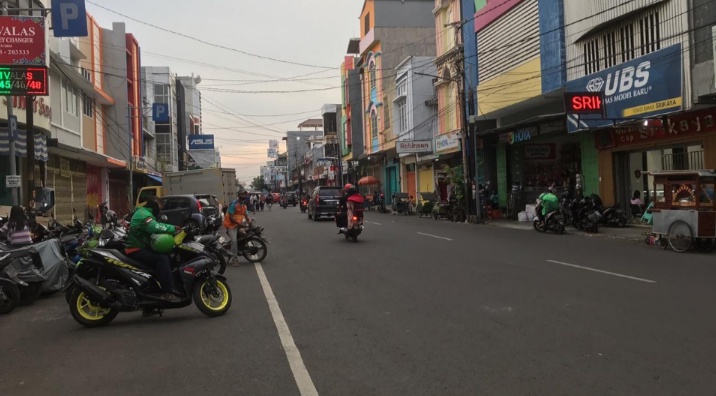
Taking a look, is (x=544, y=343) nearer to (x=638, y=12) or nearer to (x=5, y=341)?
(x=5, y=341)

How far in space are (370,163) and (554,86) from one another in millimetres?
36232

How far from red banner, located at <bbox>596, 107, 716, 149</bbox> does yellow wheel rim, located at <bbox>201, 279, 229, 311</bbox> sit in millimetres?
14066

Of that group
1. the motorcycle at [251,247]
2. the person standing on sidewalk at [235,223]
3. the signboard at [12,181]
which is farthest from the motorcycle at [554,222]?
the signboard at [12,181]

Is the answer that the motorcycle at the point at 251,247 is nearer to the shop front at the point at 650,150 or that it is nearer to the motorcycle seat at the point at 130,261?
the motorcycle seat at the point at 130,261

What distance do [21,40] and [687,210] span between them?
A: 603 inches

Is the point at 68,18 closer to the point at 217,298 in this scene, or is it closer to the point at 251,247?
the point at 251,247

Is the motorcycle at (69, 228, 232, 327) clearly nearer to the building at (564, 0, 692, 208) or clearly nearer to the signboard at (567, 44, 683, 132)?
the building at (564, 0, 692, 208)

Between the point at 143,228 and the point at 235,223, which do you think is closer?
the point at 143,228

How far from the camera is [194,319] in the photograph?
277 inches

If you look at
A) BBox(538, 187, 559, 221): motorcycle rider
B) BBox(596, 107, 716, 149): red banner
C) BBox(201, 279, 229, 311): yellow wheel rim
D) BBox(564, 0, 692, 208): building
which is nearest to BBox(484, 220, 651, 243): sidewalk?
BBox(538, 187, 559, 221): motorcycle rider

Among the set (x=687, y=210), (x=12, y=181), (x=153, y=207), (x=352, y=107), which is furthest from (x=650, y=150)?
(x=352, y=107)

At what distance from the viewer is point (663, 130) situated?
17578 millimetres

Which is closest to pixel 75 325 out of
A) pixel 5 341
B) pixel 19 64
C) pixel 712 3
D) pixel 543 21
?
pixel 5 341

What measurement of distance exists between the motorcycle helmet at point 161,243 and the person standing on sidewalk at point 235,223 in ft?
17.2
